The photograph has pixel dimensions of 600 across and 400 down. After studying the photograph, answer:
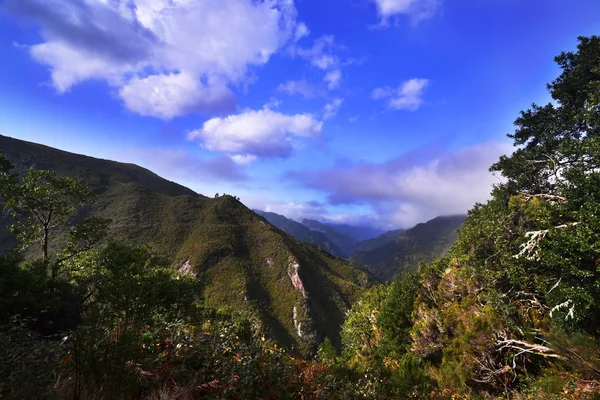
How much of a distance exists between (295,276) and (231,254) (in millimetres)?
29219

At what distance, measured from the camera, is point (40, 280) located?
12547 millimetres

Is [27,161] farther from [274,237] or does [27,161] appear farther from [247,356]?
[247,356]

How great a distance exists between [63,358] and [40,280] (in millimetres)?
10766

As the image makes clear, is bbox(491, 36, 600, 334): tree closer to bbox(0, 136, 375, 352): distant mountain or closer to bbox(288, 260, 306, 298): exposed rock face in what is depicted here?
bbox(0, 136, 375, 352): distant mountain

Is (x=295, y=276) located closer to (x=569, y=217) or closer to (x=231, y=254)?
(x=231, y=254)

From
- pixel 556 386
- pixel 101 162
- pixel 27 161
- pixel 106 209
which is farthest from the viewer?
pixel 101 162

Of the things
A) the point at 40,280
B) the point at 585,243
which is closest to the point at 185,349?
the point at 40,280

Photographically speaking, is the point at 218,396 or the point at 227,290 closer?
the point at 218,396

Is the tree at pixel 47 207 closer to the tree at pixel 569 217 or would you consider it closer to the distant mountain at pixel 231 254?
the tree at pixel 569 217

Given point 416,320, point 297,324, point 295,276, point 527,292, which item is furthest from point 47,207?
point 295,276

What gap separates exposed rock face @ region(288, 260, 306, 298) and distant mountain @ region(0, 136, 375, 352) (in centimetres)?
42

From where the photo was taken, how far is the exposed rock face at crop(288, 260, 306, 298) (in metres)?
112

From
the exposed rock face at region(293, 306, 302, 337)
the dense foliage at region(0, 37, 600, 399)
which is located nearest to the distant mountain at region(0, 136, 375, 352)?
the exposed rock face at region(293, 306, 302, 337)

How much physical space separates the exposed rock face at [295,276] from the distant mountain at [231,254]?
420 mm
